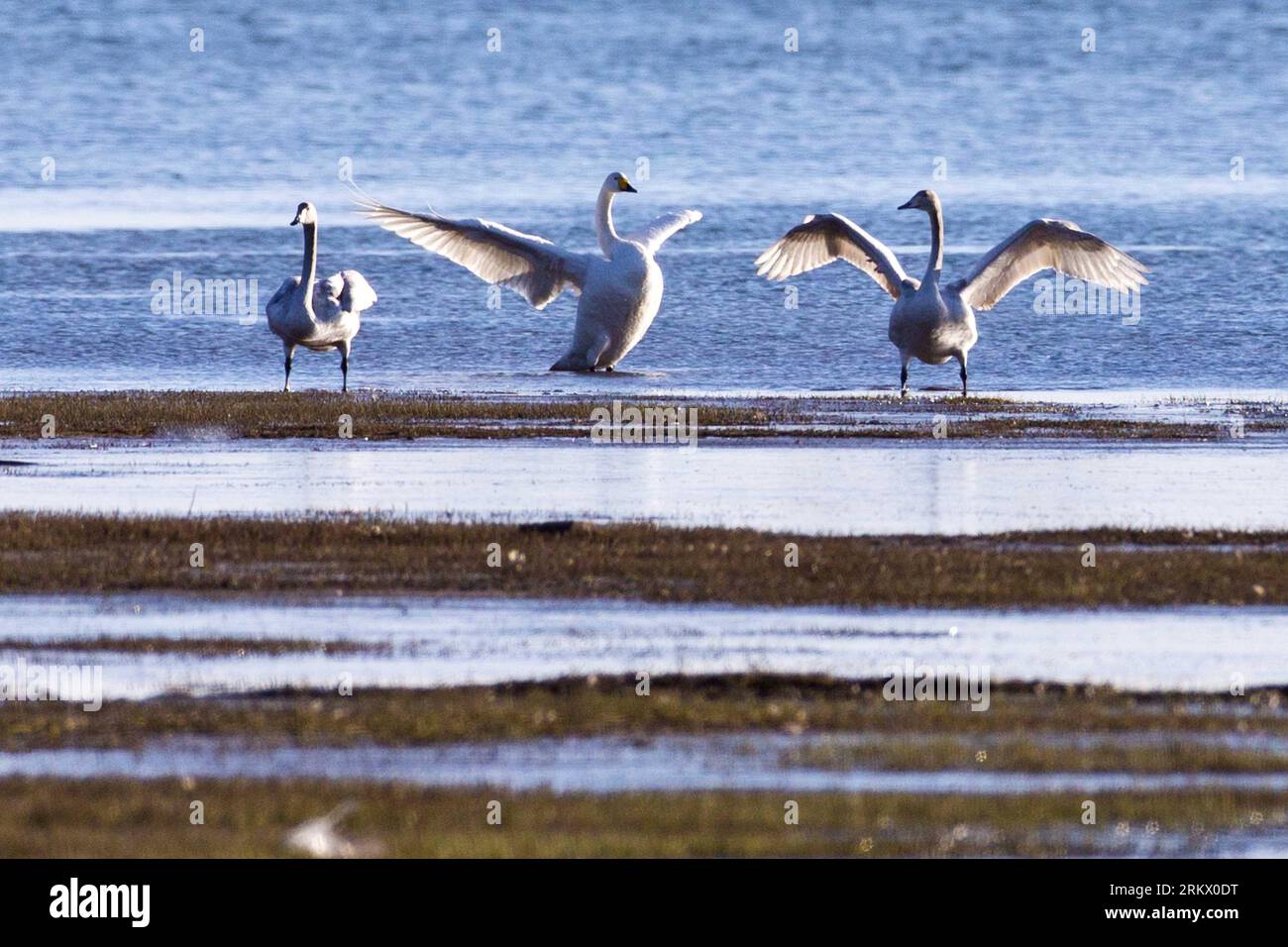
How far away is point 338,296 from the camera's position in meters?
31.6

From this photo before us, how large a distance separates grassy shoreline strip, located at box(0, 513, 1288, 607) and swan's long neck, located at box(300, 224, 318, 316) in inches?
583

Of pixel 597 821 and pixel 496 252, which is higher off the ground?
pixel 496 252

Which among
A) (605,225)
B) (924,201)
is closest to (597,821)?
(924,201)

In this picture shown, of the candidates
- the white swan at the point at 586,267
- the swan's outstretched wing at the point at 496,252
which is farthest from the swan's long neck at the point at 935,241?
the swan's outstretched wing at the point at 496,252

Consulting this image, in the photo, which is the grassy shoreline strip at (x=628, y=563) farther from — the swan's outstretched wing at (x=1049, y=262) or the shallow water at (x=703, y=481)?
the swan's outstretched wing at (x=1049, y=262)

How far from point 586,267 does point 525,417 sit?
6281 millimetres

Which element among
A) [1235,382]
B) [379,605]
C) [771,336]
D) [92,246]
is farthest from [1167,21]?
[379,605]

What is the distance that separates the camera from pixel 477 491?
18.7m

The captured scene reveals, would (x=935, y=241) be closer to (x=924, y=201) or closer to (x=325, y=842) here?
(x=924, y=201)

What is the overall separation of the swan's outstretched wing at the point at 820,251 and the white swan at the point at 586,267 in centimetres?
152

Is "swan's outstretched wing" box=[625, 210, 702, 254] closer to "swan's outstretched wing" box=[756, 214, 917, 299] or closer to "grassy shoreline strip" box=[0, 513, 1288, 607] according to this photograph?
"swan's outstretched wing" box=[756, 214, 917, 299]

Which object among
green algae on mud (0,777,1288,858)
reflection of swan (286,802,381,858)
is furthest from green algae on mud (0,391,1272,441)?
reflection of swan (286,802,381,858)
